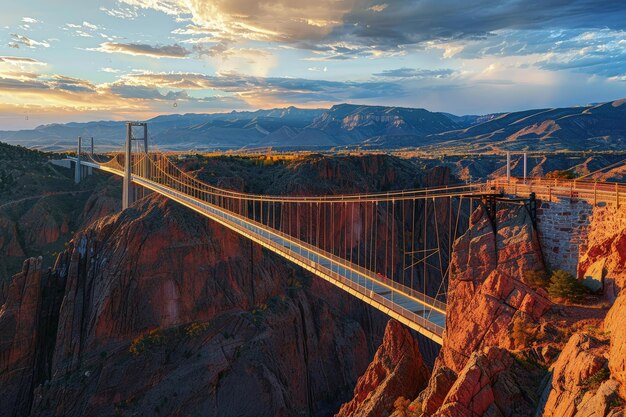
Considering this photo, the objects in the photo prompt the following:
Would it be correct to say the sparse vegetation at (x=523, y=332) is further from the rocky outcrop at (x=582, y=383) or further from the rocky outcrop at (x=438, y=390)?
the rocky outcrop at (x=438, y=390)

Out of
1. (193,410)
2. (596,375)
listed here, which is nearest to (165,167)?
(193,410)

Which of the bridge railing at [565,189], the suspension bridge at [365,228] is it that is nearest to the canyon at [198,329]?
the bridge railing at [565,189]

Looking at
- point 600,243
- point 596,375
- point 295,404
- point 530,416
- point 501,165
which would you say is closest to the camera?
point 596,375

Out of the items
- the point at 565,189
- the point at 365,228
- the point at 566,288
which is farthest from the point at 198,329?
the point at 566,288

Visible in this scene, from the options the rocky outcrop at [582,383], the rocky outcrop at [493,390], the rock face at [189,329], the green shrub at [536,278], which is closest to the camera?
the rocky outcrop at [582,383]

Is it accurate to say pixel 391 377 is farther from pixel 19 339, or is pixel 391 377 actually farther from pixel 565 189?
pixel 19 339

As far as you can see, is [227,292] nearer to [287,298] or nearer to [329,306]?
[287,298]
